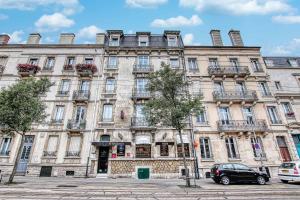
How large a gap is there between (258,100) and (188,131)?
8.67 m

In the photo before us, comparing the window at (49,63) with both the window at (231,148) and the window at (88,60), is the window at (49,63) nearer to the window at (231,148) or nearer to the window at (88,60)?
the window at (88,60)

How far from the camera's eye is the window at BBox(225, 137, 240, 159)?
17198 millimetres

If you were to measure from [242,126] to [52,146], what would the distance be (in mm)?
18824

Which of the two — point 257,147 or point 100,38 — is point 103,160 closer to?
point 257,147

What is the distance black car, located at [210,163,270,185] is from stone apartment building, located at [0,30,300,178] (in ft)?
15.4

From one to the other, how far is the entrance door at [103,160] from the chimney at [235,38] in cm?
2047

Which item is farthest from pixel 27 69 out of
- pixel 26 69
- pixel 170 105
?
pixel 170 105

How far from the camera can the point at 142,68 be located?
2072cm

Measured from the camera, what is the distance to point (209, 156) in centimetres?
1716

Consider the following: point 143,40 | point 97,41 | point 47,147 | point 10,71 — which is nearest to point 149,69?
point 143,40

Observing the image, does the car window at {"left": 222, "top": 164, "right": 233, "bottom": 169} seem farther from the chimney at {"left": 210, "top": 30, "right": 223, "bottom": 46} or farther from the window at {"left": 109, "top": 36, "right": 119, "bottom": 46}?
the window at {"left": 109, "top": 36, "right": 119, "bottom": 46}

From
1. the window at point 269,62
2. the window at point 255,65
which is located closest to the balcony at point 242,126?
the window at point 255,65

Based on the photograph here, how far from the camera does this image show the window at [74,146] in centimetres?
1673

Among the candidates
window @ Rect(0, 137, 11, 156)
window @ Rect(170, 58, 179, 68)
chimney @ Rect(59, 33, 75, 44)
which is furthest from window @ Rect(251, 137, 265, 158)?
chimney @ Rect(59, 33, 75, 44)
